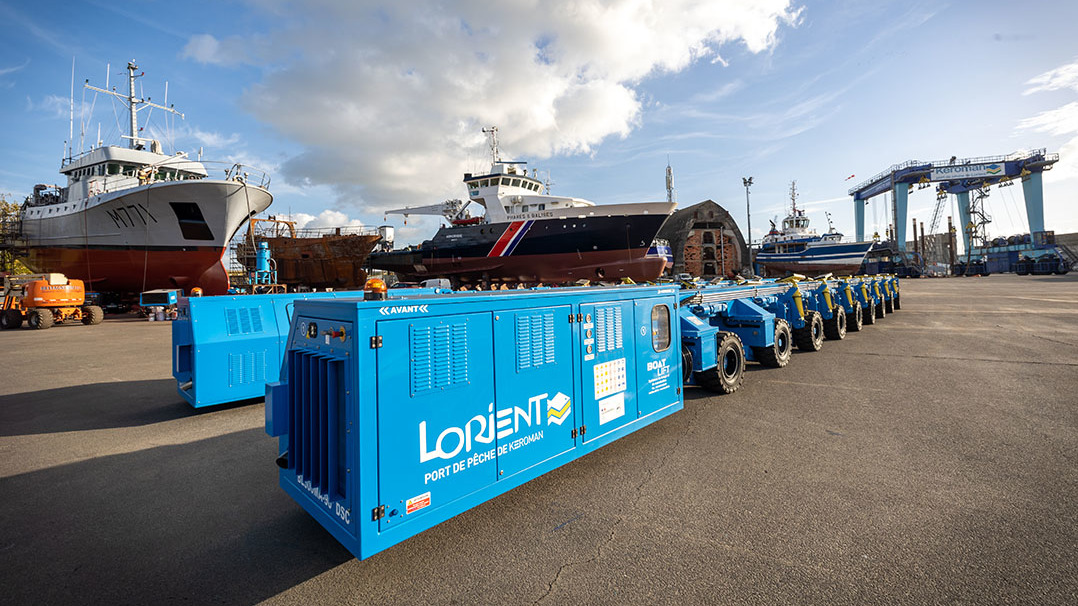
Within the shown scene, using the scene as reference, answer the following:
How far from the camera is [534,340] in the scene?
146 inches

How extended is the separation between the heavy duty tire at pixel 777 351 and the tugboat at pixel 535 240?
16720mm

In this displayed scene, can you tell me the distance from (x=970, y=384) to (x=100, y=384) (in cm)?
1535

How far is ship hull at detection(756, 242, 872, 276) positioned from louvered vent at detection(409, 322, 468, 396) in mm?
53924

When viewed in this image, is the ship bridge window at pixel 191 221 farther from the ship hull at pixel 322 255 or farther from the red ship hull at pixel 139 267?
the ship hull at pixel 322 255

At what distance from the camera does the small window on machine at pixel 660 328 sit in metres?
5.15

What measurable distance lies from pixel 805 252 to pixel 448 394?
5830 cm

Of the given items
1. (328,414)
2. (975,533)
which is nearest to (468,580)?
(328,414)

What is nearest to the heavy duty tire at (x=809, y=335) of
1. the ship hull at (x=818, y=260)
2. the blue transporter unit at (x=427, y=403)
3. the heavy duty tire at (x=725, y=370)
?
the heavy duty tire at (x=725, y=370)

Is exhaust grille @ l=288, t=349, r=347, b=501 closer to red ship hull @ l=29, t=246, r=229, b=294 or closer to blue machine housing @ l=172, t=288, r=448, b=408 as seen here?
blue machine housing @ l=172, t=288, r=448, b=408

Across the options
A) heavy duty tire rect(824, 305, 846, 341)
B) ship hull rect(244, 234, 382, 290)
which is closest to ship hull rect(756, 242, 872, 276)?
heavy duty tire rect(824, 305, 846, 341)

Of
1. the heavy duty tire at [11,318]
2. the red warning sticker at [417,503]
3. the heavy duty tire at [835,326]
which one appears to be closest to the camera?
the red warning sticker at [417,503]

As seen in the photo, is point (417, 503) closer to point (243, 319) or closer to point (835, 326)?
point (243, 319)

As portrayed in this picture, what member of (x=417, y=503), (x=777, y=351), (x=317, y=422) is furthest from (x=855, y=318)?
(x=317, y=422)

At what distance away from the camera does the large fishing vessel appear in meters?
22.5
